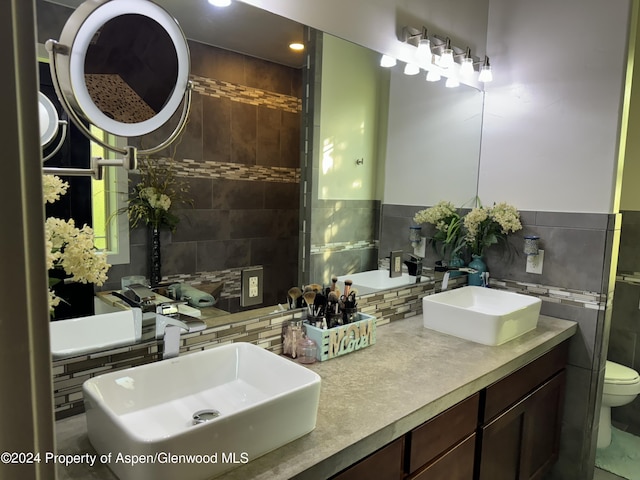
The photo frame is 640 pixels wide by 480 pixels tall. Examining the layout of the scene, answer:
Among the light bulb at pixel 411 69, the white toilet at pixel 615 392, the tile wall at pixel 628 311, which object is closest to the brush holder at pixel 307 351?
the light bulb at pixel 411 69

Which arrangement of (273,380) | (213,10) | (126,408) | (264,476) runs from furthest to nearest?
(213,10) → (273,380) → (126,408) → (264,476)

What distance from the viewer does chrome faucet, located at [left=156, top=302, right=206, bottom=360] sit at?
1.27 metres

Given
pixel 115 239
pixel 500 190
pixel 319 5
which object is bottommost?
pixel 115 239

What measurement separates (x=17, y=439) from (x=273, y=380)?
0.81 meters

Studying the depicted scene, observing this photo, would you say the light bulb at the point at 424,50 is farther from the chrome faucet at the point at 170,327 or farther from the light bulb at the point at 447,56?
the chrome faucet at the point at 170,327

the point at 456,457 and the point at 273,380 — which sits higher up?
the point at 273,380

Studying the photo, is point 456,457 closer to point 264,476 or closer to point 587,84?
point 264,476

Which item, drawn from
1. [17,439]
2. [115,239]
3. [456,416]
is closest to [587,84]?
[456,416]

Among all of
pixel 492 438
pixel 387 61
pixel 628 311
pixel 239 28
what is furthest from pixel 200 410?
pixel 628 311

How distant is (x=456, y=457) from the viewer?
4.68ft

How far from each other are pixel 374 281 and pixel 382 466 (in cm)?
100

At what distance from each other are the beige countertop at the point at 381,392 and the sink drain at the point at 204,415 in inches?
8.8

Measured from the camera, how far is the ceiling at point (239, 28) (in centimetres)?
134

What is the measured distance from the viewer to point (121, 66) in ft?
3.47
